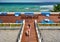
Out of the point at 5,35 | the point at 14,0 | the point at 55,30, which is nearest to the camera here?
the point at 5,35

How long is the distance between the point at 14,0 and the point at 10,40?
70.5ft

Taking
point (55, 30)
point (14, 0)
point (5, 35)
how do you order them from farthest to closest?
1. point (14, 0)
2. point (55, 30)
3. point (5, 35)

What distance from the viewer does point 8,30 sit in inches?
492

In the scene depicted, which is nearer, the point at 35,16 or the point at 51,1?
the point at 35,16

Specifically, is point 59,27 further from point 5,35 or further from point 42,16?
point 5,35

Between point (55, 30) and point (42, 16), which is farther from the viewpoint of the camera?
point (42, 16)

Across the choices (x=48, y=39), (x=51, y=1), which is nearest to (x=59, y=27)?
(x=48, y=39)

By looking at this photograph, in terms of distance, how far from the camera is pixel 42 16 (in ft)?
49.8

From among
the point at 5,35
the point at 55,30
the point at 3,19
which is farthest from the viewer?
the point at 3,19

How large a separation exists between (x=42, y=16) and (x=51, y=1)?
56.5 feet

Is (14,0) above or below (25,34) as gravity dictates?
below

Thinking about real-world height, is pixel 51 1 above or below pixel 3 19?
below

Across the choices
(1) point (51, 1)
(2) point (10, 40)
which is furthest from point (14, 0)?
(2) point (10, 40)

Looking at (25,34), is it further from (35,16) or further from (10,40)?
(35,16)
